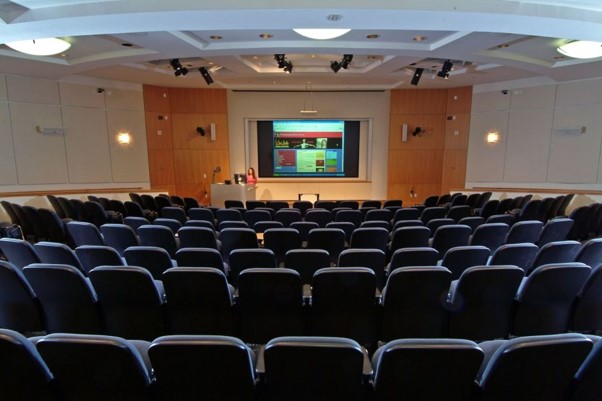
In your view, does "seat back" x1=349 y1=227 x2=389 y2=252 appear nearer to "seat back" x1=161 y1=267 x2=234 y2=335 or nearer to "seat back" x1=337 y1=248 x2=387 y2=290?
"seat back" x1=337 y1=248 x2=387 y2=290

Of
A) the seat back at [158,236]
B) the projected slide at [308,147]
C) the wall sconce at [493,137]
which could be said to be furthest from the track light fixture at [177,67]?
the wall sconce at [493,137]

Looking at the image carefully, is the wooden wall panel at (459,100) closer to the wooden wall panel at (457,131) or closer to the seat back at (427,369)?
the wooden wall panel at (457,131)

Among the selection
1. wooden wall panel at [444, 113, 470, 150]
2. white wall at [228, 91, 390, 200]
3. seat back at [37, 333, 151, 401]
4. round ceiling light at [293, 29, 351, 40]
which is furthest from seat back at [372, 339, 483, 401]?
wooden wall panel at [444, 113, 470, 150]

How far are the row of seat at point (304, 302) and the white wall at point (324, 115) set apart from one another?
9.92 meters

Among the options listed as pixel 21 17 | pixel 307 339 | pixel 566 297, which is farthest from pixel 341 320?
pixel 21 17

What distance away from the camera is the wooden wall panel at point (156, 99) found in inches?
441

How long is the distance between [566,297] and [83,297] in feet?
12.7

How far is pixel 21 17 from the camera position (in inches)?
174

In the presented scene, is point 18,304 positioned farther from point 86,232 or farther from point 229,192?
point 229,192

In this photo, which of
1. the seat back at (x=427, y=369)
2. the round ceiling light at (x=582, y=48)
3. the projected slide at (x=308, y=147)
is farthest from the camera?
the projected slide at (x=308, y=147)

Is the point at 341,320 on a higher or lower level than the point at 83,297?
lower

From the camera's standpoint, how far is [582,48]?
614 centimetres

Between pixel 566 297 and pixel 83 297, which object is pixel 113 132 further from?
pixel 566 297

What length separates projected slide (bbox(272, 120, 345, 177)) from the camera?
12394 mm
